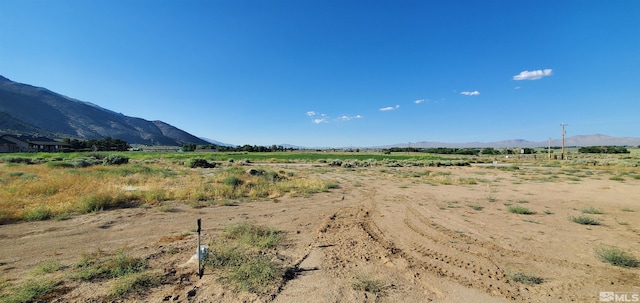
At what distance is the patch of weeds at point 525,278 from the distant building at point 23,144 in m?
108

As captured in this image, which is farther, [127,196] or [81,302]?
[127,196]

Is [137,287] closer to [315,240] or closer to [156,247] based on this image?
[156,247]

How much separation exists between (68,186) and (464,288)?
1798 cm

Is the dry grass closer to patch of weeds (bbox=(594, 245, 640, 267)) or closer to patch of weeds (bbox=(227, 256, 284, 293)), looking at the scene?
patch of weeds (bbox=(227, 256, 284, 293))

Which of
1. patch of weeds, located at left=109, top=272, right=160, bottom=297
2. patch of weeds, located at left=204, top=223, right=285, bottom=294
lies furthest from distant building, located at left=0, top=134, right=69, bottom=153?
patch of weeds, located at left=109, top=272, right=160, bottom=297

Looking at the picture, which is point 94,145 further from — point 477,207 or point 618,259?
point 618,259

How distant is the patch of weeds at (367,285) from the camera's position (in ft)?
15.5

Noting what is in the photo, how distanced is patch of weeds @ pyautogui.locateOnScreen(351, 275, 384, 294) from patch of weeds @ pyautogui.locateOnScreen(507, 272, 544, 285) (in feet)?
9.17

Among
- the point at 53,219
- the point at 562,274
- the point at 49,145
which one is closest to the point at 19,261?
the point at 53,219

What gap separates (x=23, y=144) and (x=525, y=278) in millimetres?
114084

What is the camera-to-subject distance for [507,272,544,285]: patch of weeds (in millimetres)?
5016

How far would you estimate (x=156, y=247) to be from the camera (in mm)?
6691

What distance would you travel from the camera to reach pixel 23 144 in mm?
73500

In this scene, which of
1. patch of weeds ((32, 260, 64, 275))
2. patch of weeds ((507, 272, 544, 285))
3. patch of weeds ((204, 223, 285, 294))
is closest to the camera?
patch of weeds ((204, 223, 285, 294))
